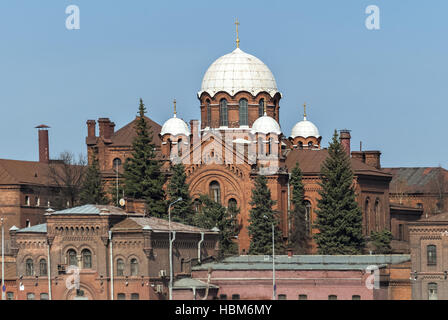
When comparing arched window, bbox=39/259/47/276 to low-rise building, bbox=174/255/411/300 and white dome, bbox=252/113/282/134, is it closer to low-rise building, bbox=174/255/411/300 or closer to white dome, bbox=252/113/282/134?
low-rise building, bbox=174/255/411/300

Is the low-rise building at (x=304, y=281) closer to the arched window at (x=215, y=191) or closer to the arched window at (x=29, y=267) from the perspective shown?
the arched window at (x=29, y=267)

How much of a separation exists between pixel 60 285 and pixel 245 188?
26043 millimetres

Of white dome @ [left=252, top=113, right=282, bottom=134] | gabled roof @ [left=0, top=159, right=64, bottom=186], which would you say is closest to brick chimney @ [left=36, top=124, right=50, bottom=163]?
gabled roof @ [left=0, top=159, right=64, bottom=186]

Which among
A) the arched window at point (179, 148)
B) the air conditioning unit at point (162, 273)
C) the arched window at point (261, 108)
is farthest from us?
the arched window at point (261, 108)

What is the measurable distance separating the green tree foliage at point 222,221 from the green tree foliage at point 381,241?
11952 mm

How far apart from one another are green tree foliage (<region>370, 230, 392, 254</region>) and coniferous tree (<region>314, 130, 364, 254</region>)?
2578mm

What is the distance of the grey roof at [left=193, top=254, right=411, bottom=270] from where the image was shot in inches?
4250

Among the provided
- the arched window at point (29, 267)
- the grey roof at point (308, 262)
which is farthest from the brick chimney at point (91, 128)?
the arched window at point (29, 267)

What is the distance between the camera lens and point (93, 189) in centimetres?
13088

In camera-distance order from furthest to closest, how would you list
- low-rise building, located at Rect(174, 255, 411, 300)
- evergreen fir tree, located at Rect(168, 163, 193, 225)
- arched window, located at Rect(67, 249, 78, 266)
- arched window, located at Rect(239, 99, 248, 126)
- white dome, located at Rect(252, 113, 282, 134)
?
arched window, located at Rect(239, 99, 248, 126) < white dome, located at Rect(252, 113, 282, 134) < evergreen fir tree, located at Rect(168, 163, 193, 225) < arched window, located at Rect(67, 249, 78, 266) < low-rise building, located at Rect(174, 255, 411, 300)

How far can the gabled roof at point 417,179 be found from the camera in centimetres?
16150

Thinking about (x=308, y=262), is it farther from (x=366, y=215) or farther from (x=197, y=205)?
(x=366, y=215)

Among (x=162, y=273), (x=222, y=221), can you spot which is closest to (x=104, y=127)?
(x=222, y=221)
